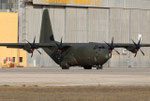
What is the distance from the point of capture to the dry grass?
2083cm

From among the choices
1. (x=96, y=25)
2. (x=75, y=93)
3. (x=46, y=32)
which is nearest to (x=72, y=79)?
(x=75, y=93)

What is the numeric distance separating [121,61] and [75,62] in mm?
38864

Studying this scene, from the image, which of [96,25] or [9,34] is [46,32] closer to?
[9,34]

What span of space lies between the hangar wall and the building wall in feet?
8.99

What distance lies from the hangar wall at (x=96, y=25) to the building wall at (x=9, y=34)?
2.74 metres

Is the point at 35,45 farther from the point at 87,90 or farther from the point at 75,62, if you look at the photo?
the point at 87,90

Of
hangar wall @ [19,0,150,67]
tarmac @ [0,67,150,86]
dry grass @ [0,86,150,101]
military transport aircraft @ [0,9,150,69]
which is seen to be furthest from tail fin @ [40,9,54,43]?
dry grass @ [0,86,150,101]

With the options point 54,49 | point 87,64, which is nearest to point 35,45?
point 54,49

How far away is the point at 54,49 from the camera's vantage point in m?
66.1

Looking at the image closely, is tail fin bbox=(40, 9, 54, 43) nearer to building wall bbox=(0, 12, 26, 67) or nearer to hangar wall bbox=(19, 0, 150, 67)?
hangar wall bbox=(19, 0, 150, 67)

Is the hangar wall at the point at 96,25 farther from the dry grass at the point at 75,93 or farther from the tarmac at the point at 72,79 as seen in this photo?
the dry grass at the point at 75,93

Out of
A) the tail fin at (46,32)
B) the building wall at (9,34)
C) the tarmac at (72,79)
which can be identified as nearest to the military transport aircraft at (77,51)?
the tail fin at (46,32)

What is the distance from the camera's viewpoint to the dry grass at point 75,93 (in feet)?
68.3

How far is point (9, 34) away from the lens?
3907 inches
